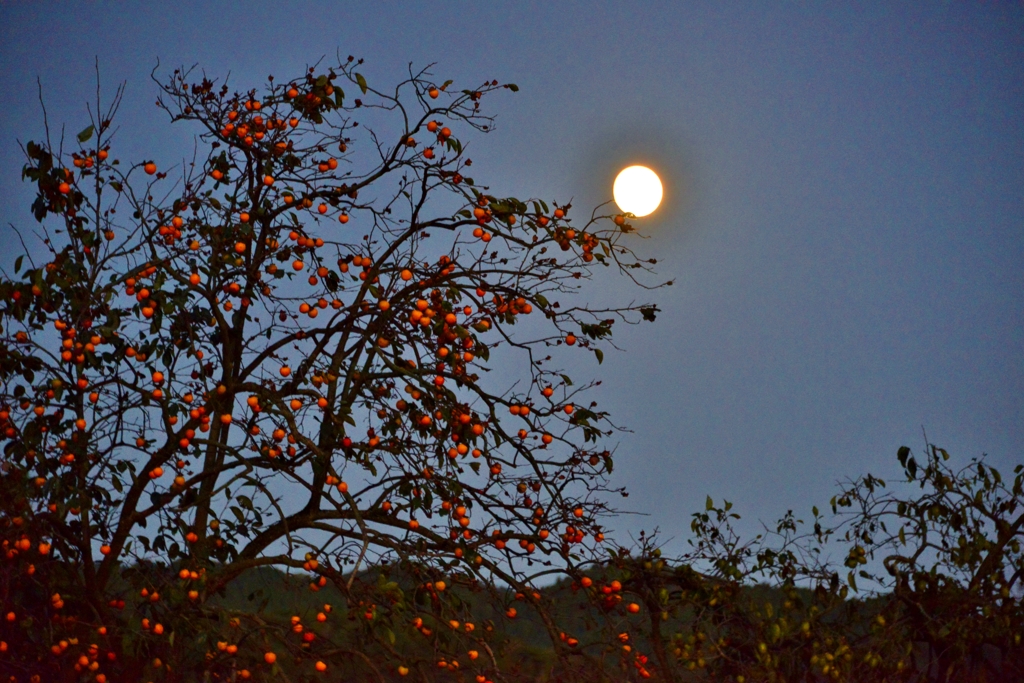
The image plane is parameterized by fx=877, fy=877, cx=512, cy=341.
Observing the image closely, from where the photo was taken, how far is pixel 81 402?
14.5 ft

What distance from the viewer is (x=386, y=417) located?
4410 millimetres

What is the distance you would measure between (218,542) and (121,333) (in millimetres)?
1151

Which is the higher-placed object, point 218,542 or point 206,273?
point 206,273

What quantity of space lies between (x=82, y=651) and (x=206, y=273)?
1906 millimetres

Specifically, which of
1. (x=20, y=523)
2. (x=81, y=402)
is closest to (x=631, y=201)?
(x=81, y=402)

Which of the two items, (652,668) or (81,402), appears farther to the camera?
(652,668)

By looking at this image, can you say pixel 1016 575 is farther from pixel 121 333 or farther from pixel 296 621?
pixel 121 333

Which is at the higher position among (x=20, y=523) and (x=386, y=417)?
(x=386, y=417)

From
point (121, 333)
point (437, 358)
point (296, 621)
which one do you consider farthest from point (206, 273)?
point (296, 621)

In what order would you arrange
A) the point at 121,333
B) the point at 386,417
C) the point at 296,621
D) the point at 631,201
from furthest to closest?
the point at 631,201 < the point at 386,417 < the point at 121,333 < the point at 296,621

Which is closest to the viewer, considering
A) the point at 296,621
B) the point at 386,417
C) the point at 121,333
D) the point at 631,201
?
the point at 296,621

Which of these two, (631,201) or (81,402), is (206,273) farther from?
(631,201)

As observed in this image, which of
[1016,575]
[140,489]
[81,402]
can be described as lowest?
[1016,575]

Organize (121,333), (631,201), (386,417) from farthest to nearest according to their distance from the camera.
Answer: (631,201) < (386,417) < (121,333)
